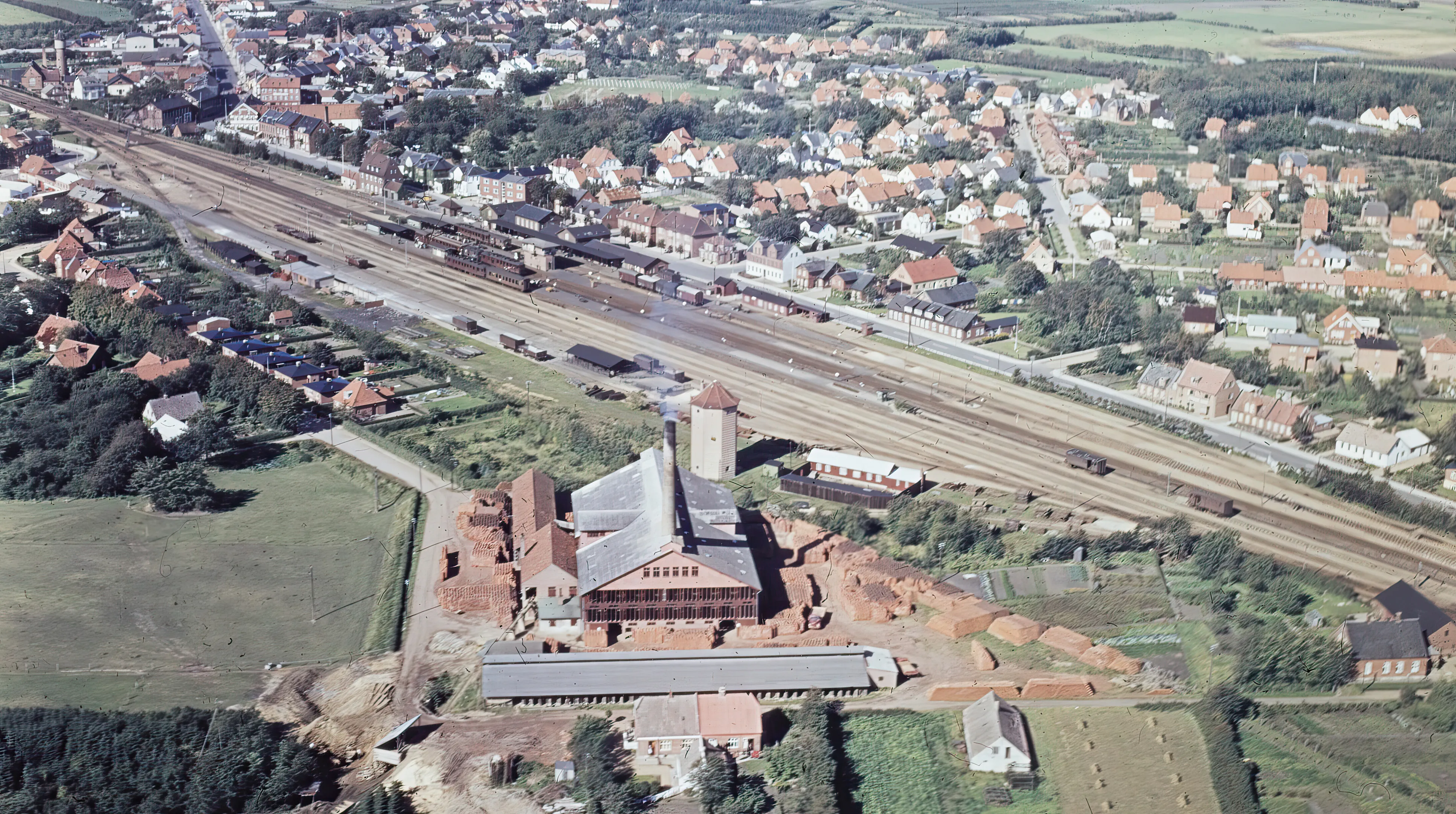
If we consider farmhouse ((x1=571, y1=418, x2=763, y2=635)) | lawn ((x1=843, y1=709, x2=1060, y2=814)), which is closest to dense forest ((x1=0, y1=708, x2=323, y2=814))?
farmhouse ((x1=571, y1=418, x2=763, y2=635))

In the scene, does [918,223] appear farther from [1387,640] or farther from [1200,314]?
[1387,640]

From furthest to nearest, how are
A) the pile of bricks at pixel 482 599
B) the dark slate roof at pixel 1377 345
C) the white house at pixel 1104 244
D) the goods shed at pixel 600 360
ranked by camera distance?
the white house at pixel 1104 244 < the goods shed at pixel 600 360 < the dark slate roof at pixel 1377 345 < the pile of bricks at pixel 482 599

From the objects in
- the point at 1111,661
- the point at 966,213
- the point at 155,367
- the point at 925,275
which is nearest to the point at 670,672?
the point at 1111,661

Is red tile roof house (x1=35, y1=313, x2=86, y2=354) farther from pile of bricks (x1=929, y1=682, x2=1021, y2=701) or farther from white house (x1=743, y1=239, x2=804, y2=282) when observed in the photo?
pile of bricks (x1=929, y1=682, x2=1021, y2=701)

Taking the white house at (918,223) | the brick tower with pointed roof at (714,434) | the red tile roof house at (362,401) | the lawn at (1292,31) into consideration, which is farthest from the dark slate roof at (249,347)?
the lawn at (1292,31)

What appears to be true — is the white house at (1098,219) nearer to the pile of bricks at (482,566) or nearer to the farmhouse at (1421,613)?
the farmhouse at (1421,613)
